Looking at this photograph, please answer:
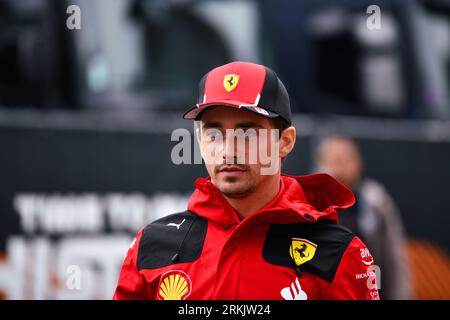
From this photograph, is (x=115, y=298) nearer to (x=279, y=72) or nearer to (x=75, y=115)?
(x=75, y=115)

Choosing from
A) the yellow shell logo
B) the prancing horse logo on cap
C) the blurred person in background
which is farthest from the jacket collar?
the blurred person in background

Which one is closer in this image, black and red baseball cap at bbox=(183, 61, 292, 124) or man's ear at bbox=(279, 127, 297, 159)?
black and red baseball cap at bbox=(183, 61, 292, 124)

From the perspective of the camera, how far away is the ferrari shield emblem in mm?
3152

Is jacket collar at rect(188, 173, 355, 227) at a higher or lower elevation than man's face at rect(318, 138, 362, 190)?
higher

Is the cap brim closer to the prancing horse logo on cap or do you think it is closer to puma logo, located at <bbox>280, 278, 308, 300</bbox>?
the prancing horse logo on cap

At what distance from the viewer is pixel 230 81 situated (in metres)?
3.27

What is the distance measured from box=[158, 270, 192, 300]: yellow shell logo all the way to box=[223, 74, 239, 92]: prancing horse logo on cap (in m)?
0.65

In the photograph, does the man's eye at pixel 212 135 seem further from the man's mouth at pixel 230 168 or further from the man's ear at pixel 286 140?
the man's ear at pixel 286 140

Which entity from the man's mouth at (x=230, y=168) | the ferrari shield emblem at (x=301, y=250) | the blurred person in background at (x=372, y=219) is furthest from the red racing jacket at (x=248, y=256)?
the blurred person in background at (x=372, y=219)

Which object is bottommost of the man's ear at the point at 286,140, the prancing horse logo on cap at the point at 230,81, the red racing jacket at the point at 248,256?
the red racing jacket at the point at 248,256

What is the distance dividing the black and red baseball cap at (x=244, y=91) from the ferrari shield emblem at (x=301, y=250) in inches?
17.4

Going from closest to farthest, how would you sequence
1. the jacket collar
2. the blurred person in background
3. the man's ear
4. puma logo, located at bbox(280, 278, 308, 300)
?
puma logo, located at bbox(280, 278, 308, 300) < the jacket collar < the man's ear < the blurred person in background

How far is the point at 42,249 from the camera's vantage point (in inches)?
301

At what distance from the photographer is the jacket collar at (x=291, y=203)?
320cm
